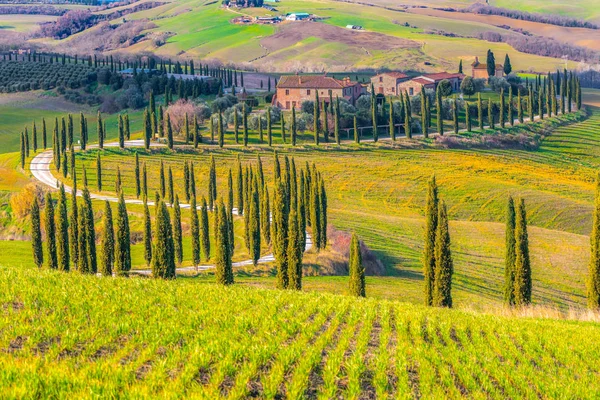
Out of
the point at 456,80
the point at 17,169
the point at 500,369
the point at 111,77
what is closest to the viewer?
the point at 500,369

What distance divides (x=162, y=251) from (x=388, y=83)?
4386 inches

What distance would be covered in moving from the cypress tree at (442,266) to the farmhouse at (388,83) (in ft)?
368

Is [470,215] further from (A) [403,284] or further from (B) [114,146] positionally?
(B) [114,146]

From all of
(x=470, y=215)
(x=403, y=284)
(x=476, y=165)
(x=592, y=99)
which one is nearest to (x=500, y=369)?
(x=403, y=284)

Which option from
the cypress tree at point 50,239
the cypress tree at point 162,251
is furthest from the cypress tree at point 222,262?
the cypress tree at point 50,239

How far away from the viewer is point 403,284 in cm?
5969

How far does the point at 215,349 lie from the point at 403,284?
40.2 m

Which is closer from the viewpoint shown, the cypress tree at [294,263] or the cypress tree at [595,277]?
the cypress tree at [595,277]

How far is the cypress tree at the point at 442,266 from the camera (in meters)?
43.7

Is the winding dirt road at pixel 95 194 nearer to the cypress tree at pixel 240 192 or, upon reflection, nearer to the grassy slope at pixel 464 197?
the cypress tree at pixel 240 192

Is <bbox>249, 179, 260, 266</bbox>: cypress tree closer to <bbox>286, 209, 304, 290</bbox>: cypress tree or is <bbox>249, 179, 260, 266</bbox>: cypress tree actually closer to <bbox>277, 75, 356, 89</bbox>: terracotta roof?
<bbox>286, 209, 304, 290</bbox>: cypress tree

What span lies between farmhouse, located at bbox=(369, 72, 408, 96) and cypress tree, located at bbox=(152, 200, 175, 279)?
10797 cm

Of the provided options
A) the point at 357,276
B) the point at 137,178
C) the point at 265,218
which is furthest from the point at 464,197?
the point at 357,276

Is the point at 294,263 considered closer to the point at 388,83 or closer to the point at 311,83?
the point at 311,83
